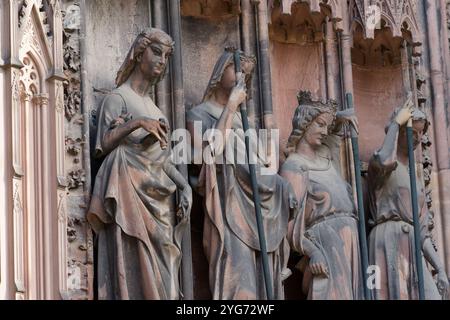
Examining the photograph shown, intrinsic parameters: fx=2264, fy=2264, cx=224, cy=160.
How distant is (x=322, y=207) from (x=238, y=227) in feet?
3.25

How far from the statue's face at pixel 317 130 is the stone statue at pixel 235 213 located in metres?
0.70

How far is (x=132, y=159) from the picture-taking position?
16156mm

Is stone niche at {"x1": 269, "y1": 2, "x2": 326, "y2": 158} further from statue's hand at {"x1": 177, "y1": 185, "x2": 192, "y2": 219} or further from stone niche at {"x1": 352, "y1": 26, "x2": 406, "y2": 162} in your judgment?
statue's hand at {"x1": 177, "y1": 185, "x2": 192, "y2": 219}

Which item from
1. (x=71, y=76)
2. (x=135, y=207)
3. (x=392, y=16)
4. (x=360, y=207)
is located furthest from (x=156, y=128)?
(x=392, y=16)

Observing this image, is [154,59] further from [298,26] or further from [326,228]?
[298,26]

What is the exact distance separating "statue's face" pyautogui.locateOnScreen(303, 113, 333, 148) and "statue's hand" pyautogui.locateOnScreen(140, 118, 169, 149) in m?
1.83

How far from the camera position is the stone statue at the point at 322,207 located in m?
17.2

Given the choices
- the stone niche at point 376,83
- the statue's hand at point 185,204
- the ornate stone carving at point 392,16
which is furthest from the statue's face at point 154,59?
the stone niche at point 376,83

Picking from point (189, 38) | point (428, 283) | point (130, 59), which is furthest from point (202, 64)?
point (428, 283)

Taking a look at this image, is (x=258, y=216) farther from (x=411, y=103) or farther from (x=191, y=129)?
(x=411, y=103)

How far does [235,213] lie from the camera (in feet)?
54.9

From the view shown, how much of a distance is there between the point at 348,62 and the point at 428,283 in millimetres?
1964

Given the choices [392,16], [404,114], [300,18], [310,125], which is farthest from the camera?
[392,16]

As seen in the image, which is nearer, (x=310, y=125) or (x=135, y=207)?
(x=135, y=207)
